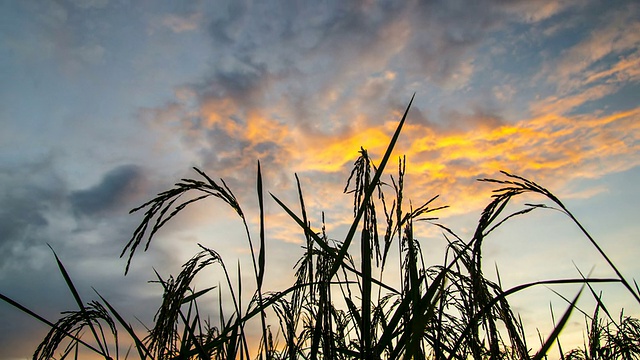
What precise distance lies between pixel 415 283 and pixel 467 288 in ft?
3.26

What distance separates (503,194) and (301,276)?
1210 mm

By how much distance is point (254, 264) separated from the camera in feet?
5.56

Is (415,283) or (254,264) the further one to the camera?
(254,264)

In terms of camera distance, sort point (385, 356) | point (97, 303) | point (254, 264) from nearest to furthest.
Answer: point (254, 264) → point (385, 356) → point (97, 303)

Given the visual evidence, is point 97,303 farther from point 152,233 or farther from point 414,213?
point 414,213

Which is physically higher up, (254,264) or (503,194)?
(503,194)

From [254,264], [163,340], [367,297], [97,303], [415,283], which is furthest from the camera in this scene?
[97,303]

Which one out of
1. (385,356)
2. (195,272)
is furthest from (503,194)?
(195,272)

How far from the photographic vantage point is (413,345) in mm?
1172

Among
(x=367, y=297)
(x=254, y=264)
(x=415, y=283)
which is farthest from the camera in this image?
(x=254, y=264)

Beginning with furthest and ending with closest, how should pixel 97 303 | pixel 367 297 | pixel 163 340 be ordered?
pixel 97 303, pixel 163 340, pixel 367 297

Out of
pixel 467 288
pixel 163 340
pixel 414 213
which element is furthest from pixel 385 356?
pixel 163 340

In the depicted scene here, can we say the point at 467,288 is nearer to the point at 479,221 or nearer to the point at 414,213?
the point at 414,213

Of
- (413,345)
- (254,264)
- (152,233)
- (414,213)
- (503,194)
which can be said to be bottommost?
(413,345)
